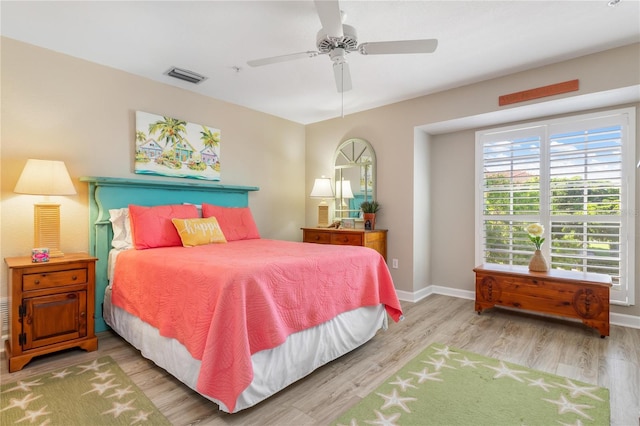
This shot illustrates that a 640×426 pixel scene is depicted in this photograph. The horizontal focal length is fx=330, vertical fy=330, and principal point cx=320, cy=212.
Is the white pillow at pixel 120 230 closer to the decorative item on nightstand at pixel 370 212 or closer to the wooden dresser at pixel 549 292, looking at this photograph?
the decorative item on nightstand at pixel 370 212

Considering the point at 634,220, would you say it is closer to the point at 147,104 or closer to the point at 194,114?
the point at 194,114

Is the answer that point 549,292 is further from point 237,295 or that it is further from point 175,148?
point 175,148

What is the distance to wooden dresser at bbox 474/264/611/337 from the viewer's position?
9.60ft

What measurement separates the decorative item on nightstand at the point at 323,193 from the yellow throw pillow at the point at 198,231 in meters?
1.61

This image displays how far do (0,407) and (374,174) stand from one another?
3995mm

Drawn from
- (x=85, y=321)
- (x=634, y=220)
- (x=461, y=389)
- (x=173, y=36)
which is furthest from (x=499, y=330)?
(x=173, y=36)

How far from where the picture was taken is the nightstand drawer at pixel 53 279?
2.33 m

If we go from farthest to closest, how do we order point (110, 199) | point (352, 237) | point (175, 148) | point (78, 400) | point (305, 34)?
point (352, 237) → point (175, 148) → point (110, 199) → point (305, 34) → point (78, 400)

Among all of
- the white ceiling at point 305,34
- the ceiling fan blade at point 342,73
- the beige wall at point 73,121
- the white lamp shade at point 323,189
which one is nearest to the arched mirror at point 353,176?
the white lamp shade at point 323,189

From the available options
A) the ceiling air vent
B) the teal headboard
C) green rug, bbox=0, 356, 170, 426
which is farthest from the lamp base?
the ceiling air vent

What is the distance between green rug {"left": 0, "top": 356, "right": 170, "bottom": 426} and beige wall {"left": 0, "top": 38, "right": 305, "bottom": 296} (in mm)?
1041

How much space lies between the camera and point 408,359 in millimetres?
2496

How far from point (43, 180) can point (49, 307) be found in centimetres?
96

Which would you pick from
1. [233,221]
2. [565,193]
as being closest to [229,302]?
[233,221]
